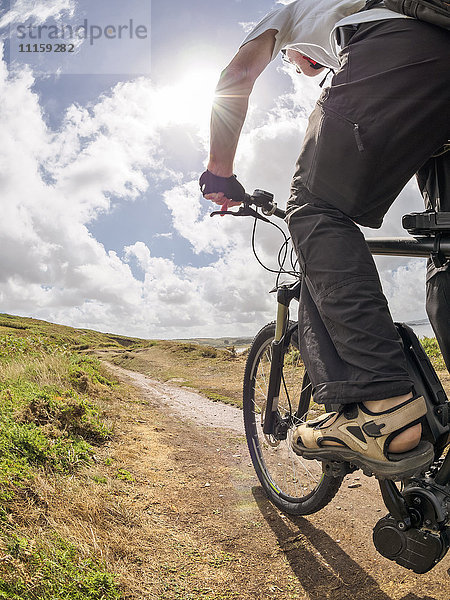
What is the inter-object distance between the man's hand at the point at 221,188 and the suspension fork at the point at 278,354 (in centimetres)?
64

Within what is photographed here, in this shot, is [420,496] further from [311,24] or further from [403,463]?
[311,24]

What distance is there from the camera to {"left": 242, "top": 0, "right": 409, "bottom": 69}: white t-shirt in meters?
1.86

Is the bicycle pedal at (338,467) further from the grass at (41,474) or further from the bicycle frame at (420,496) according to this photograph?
the grass at (41,474)

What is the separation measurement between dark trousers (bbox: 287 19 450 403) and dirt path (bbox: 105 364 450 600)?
3.47ft

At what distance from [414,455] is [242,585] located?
3.64ft

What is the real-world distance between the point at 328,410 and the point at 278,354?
88 centimetres

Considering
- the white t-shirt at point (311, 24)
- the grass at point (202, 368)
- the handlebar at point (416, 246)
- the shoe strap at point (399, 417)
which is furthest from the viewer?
the grass at point (202, 368)

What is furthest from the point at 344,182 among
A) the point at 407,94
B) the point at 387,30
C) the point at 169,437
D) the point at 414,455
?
the point at 169,437

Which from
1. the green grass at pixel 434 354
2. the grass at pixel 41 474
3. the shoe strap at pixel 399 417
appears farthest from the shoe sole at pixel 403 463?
the green grass at pixel 434 354

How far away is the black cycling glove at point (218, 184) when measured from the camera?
2.43m

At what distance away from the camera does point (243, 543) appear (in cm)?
247

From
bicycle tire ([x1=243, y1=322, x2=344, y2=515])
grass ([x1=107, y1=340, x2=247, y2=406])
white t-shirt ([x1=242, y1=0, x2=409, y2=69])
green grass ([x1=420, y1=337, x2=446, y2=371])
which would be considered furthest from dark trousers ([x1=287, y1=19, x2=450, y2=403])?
green grass ([x1=420, y1=337, x2=446, y2=371])

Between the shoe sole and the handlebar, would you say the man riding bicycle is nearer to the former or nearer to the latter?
the shoe sole

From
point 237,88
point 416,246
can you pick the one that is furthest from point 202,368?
point 237,88
